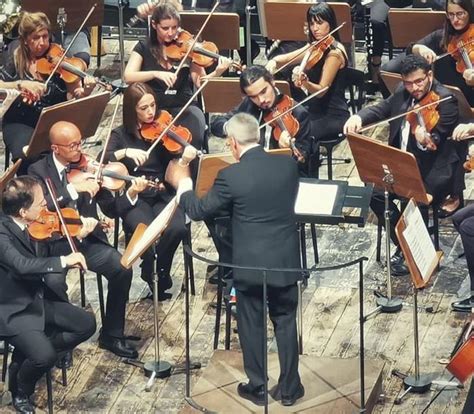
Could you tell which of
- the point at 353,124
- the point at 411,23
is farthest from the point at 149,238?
the point at 411,23

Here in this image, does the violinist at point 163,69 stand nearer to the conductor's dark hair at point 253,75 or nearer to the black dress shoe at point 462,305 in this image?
the conductor's dark hair at point 253,75

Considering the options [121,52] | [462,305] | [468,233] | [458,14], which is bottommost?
[462,305]

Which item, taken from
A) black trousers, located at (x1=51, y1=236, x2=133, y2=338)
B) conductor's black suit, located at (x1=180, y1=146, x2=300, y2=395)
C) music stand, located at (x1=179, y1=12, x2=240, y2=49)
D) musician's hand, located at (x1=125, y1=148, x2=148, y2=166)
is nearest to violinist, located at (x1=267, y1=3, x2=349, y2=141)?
music stand, located at (x1=179, y1=12, x2=240, y2=49)

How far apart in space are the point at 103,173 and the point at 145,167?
42 centimetres

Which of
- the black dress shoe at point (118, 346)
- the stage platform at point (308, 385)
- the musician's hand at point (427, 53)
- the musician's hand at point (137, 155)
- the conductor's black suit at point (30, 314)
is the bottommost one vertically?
the black dress shoe at point (118, 346)

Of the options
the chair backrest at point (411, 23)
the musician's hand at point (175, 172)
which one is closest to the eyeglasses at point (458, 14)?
the chair backrest at point (411, 23)

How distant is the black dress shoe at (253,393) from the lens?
23.5ft

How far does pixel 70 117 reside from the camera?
27.3 feet

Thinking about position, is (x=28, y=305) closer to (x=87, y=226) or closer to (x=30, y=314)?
(x=30, y=314)

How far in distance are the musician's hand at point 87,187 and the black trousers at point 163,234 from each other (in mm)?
355

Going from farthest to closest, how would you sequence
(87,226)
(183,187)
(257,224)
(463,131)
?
(463,131) → (87,226) → (183,187) → (257,224)

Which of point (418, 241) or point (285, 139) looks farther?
point (285, 139)

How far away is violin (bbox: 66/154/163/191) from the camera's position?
26.3 feet

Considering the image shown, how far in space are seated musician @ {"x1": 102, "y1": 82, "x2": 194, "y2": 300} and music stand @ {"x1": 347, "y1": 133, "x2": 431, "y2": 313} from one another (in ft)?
3.56
